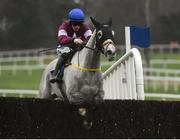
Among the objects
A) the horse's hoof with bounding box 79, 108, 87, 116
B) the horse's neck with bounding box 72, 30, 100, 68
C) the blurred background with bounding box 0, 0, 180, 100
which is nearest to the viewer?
the horse's hoof with bounding box 79, 108, 87, 116

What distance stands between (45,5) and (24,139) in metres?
41.5

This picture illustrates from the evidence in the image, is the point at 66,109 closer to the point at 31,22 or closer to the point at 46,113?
the point at 46,113

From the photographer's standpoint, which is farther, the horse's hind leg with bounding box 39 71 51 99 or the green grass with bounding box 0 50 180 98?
the green grass with bounding box 0 50 180 98

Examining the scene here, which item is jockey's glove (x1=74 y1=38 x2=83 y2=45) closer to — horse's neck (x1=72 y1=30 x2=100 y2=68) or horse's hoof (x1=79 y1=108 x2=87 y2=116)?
horse's neck (x1=72 y1=30 x2=100 y2=68)

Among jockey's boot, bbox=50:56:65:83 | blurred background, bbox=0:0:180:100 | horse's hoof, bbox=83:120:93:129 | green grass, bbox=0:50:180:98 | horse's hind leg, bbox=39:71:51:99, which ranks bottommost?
horse's hoof, bbox=83:120:93:129

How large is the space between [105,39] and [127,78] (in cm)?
178

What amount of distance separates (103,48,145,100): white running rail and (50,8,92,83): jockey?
0.92m

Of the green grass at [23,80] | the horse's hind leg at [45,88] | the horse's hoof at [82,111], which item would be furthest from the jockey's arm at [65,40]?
the green grass at [23,80]

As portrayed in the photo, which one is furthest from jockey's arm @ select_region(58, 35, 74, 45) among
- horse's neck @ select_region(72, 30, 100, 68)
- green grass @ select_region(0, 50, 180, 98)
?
green grass @ select_region(0, 50, 180, 98)

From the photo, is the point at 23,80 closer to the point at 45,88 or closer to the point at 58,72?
the point at 45,88

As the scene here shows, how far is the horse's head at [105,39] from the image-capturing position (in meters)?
8.59

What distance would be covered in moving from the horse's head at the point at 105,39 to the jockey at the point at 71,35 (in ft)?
2.30

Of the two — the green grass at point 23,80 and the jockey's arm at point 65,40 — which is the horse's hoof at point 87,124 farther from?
the green grass at point 23,80

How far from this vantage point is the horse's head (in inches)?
338
